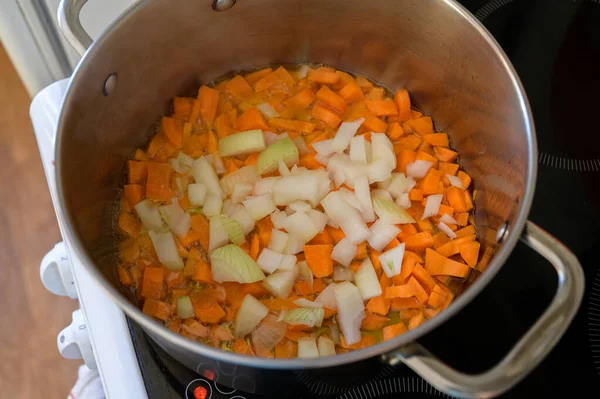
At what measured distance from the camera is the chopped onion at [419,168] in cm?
103

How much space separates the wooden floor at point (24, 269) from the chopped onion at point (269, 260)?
95 cm

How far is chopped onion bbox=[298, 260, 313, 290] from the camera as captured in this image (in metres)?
0.91

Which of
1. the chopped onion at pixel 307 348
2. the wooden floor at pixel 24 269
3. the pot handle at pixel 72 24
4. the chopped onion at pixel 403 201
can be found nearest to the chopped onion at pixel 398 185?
the chopped onion at pixel 403 201

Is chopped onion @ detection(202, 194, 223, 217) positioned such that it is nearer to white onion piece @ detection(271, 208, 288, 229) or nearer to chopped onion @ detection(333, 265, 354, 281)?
white onion piece @ detection(271, 208, 288, 229)

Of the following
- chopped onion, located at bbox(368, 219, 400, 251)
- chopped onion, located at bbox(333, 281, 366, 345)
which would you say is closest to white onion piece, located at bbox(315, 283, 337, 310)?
chopped onion, located at bbox(333, 281, 366, 345)

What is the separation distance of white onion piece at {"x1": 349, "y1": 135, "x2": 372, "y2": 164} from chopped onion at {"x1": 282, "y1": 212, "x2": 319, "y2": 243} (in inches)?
6.3

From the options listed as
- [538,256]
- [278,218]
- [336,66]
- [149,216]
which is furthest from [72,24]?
[538,256]

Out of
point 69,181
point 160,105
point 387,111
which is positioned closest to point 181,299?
point 69,181

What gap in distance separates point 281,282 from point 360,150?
0.29 m

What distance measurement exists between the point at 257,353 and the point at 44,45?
2.79 ft

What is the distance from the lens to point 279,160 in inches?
39.2

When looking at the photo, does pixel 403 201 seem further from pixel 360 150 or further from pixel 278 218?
pixel 278 218

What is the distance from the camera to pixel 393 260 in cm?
91

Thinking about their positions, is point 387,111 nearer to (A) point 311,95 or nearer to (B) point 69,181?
(A) point 311,95
